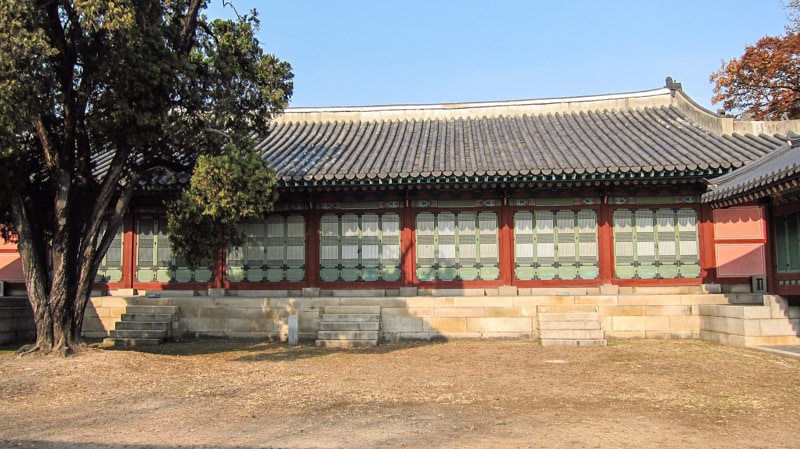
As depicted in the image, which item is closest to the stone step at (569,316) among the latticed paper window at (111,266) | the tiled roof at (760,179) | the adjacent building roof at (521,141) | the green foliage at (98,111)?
the adjacent building roof at (521,141)

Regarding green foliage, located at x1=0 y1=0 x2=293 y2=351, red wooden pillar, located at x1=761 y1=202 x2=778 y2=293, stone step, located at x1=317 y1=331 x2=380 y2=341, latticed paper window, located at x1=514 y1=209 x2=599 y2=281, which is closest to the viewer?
green foliage, located at x1=0 y1=0 x2=293 y2=351

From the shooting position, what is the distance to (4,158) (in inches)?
423

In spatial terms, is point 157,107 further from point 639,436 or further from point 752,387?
point 752,387

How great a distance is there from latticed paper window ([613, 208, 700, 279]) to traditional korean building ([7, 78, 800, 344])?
0.13 ft

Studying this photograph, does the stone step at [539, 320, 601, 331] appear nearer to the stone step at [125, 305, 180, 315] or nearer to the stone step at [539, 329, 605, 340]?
the stone step at [539, 329, 605, 340]

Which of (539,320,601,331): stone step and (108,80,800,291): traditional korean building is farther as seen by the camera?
(108,80,800,291): traditional korean building

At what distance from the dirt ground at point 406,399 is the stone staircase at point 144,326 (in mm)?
2834

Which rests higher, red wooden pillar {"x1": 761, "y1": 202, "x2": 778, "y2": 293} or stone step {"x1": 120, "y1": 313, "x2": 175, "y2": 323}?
red wooden pillar {"x1": 761, "y1": 202, "x2": 778, "y2": 293}

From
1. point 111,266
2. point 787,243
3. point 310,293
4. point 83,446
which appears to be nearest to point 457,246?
point 310,293

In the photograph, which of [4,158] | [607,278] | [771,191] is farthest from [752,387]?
[4,158]

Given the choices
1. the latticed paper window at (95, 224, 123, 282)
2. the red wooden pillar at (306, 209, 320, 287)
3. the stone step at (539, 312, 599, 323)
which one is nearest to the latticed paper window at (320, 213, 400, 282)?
the red wooden pillar at (306, 209, 320, 287)

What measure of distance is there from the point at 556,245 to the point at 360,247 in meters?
5.43

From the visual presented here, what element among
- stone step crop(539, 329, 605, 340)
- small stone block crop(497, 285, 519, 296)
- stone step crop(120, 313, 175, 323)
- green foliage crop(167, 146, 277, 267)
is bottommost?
stone step crop(539, 329, 605, 340)

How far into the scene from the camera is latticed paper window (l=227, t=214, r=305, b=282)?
17.7 m
